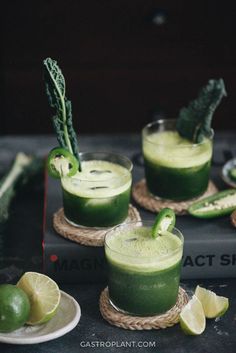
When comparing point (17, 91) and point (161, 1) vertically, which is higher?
point (161, 1)

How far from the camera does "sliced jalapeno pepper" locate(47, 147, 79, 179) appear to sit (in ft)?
6.61

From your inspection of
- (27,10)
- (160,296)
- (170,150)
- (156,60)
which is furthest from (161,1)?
(160,296)

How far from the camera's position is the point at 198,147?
85.7 inches

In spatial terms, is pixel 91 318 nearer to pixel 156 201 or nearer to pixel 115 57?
pixel 156 201

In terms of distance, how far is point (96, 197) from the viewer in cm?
205

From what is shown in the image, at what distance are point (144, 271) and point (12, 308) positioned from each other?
0.96ft

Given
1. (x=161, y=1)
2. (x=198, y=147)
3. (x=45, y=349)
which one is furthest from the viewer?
(x=161, y=1)

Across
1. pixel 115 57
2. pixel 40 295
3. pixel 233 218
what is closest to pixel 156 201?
pixel 233 218

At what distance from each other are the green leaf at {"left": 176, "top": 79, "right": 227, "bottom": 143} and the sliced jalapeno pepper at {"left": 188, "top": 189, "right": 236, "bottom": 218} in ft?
0.51

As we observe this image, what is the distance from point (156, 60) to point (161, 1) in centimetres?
23

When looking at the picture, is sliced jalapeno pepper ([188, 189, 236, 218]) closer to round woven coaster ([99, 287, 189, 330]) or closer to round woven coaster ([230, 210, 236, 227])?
round woven coaster ([230, 210, 236, 227])

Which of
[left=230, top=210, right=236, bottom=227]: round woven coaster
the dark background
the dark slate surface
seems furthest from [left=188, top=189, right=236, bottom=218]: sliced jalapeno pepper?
the dark background

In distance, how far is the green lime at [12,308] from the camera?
1.80 meters

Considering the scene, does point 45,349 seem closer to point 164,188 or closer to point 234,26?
point 164,188
